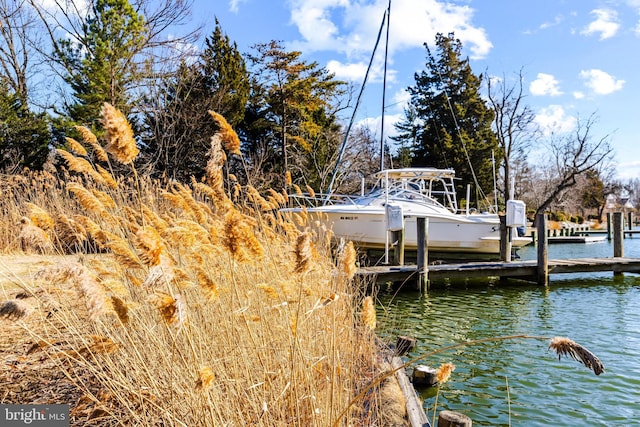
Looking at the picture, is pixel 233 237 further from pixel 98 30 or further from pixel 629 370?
pixel 98 30

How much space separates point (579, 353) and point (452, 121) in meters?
32.0

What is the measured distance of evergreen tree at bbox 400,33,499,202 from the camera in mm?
29422

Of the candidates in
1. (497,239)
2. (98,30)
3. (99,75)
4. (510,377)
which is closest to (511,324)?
(510,377)

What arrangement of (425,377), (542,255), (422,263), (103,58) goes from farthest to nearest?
(103,58) → (542,255) → (422,263) → (425,377)

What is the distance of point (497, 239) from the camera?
11789 millimetres

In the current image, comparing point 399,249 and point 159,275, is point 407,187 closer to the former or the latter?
point 399,249

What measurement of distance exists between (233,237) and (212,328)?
79cm

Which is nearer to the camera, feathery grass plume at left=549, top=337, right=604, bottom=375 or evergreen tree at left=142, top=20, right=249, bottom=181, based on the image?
feathery grass plume at left=549, top=337, right=604, bottom=375

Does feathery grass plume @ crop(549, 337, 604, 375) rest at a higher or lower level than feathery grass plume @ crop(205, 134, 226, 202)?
lower

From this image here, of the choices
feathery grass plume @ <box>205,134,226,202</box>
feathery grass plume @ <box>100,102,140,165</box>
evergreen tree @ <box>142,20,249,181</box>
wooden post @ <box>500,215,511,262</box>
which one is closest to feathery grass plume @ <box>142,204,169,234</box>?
feathery grass plume @ <box>205,134,226,202</box>

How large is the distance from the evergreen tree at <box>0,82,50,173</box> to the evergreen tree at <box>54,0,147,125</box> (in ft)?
4.36

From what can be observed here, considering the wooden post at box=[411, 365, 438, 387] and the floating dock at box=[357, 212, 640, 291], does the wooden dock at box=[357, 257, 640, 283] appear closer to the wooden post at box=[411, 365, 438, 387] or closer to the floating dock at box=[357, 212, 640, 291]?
the floating dock at box=[357, 212, 640, 291]

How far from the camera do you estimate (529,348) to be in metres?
5.39

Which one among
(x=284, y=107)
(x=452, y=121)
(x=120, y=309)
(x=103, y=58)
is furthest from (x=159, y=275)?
(x=452, y=121)
